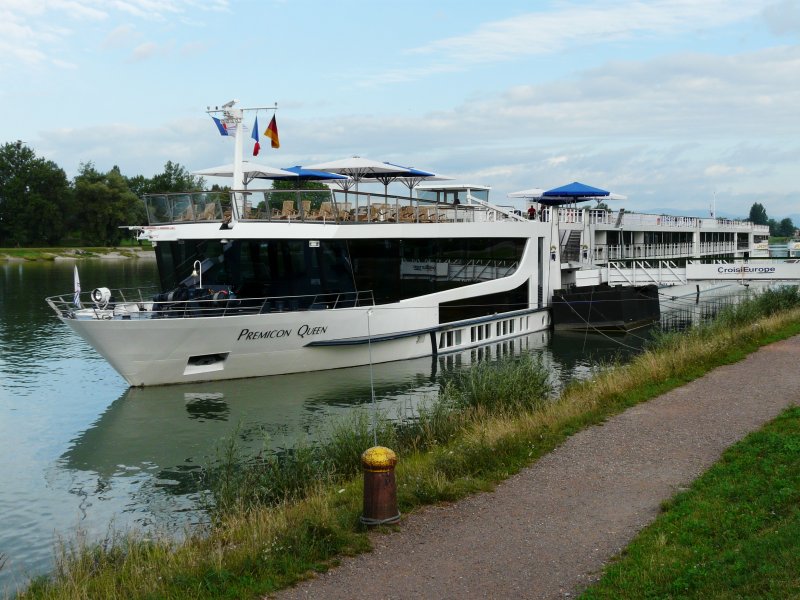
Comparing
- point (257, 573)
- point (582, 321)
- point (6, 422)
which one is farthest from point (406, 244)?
point (257, 573)

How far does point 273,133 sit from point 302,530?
15907 mm

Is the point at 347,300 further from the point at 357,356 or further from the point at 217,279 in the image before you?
the point at 217,279

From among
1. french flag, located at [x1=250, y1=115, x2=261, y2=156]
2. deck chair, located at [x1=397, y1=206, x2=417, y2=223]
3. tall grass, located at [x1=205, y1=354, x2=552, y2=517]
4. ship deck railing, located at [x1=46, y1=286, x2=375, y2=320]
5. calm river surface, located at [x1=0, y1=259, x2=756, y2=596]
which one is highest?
french flag, located at [x1=250, y1=115, x2=261, y2=156]

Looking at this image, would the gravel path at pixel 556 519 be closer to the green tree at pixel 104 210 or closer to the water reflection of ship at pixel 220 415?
the water reflection of ship at pixel 220 415

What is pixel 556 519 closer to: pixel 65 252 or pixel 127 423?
pixel 127 423

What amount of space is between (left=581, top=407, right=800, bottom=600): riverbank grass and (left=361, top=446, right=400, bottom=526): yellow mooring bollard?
7.46 ft

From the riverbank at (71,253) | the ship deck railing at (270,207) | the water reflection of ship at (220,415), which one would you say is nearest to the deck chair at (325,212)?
the ship deck railing at (270,207)

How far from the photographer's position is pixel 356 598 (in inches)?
264

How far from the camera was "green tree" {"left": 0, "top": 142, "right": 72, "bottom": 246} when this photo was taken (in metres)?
89.9

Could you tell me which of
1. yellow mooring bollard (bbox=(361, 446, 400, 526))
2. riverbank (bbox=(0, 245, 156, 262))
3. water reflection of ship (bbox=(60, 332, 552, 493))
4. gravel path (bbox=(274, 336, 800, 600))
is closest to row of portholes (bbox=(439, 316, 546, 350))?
water reflection of ship (bbox=(60, 332, 552, 493))

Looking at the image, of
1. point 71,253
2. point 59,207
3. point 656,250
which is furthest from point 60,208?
point 656,250

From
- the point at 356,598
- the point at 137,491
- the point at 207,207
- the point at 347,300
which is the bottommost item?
the point at 137,491

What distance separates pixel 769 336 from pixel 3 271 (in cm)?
5575

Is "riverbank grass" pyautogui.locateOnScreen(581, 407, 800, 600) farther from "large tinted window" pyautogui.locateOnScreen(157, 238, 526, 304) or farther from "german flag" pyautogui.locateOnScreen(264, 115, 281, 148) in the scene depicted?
"german flag" pyautogui.locateOnScreen(264, 115, 281, 148)
